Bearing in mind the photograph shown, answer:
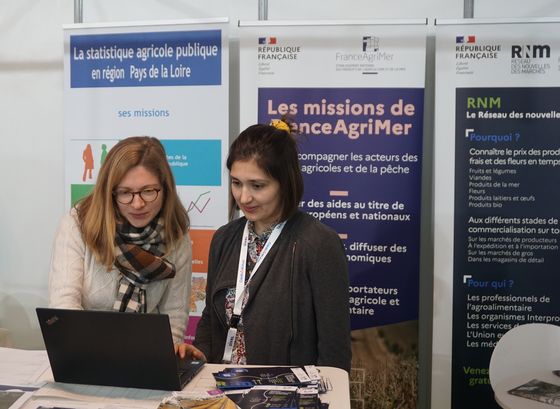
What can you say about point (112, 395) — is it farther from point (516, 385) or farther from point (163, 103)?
point (163, 103)

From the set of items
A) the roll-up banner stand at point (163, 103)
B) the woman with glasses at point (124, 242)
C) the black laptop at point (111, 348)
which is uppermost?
the roll-up banner stand at point (163, 103)

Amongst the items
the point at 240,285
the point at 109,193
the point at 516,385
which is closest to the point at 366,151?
the point at 516,385

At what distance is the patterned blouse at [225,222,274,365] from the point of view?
172 cm

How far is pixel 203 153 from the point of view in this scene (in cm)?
312

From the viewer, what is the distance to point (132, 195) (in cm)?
180

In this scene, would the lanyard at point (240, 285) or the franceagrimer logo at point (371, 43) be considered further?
the franceagrimer logo at point (371, 43)

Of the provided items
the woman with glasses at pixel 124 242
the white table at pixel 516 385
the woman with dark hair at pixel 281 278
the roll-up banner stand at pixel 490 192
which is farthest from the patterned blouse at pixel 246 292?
the roll-up banner stand at pixel 490 192

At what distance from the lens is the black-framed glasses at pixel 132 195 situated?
70.8 inches

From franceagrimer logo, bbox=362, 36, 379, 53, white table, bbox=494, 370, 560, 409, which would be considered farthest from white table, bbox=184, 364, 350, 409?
franceagrimer logo, bbox=362, 36, 379, 53

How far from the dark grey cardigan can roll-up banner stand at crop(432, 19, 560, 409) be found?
4.59 feet

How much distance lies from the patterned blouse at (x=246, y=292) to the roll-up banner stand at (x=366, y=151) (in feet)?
4.14

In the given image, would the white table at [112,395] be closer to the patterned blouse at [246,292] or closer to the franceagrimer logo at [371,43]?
the patterned blouse at [246,292]

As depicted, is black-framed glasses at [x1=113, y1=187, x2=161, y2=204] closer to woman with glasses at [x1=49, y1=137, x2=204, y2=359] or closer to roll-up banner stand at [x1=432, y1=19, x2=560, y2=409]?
woman with glasses at [x1=49, y1=137, x2=204, y2=359]

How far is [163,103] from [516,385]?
7.64 ft
